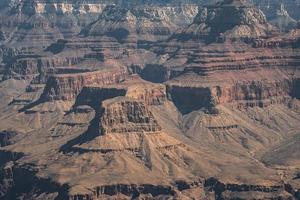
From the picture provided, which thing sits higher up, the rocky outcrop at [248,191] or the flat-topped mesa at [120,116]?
the flat-topped mesa at [120,116]

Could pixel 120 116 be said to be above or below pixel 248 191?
above

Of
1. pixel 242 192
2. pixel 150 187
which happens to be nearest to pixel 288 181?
pixel 242 192

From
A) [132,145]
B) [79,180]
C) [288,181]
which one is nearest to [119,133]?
[132,145]

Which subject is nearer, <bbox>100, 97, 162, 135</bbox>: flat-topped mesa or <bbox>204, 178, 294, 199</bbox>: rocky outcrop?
<bbox>204, 178, 294, 199</bbox>: rocky outcrop

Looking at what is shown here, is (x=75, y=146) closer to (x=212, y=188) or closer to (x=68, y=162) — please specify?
(x=68, y=162)

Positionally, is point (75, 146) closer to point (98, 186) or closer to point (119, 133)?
point (119, 133)

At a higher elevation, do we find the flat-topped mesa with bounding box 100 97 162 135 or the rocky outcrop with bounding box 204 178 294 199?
the flat-topped mesa with bounding box 100 97 162 135

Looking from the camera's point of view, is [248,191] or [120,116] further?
[120,116]

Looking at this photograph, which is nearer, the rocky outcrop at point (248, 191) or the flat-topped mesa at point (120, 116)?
the rocky outcrop at point (248, 191)

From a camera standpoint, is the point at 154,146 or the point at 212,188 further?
the point at 154,146
